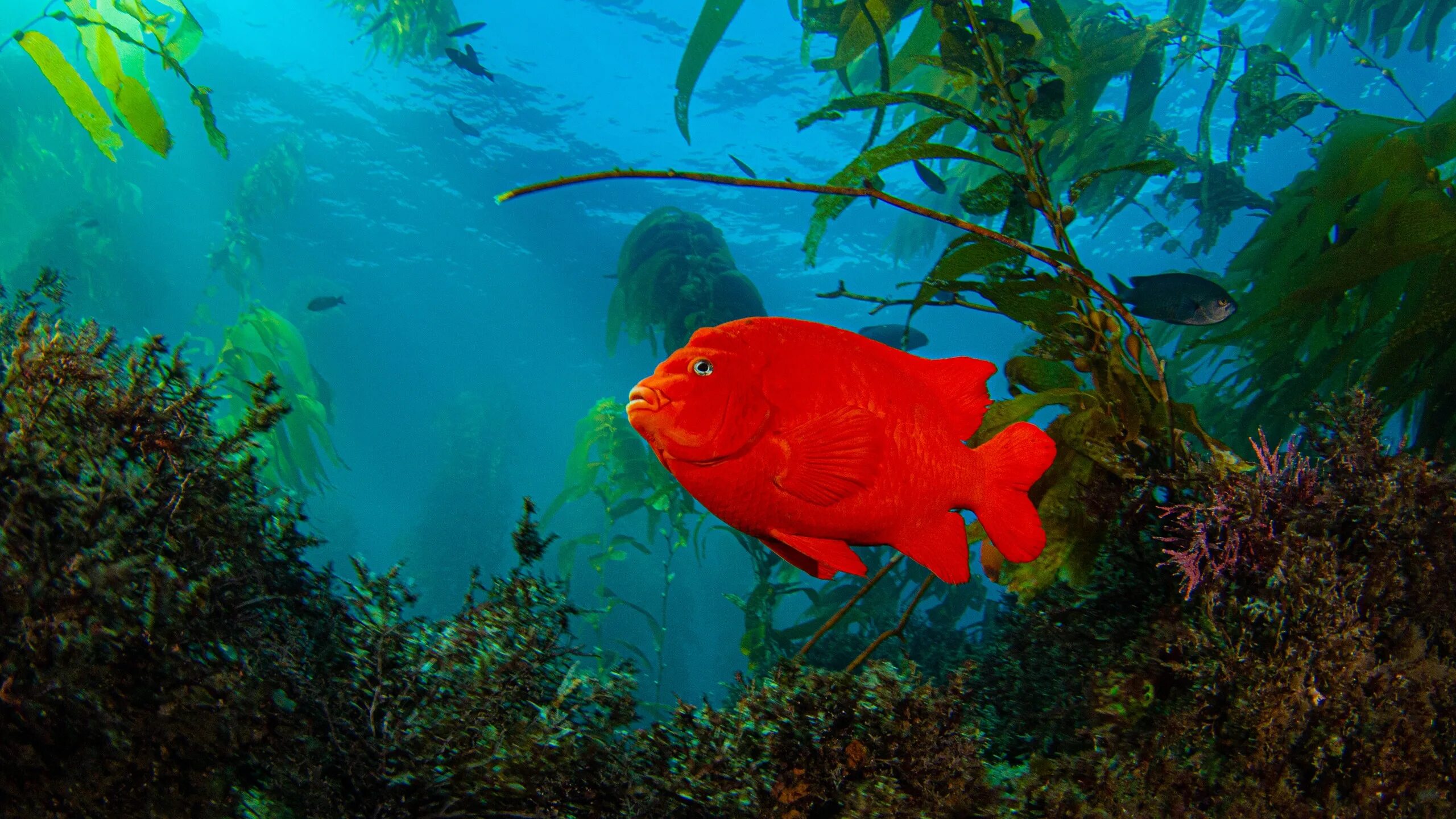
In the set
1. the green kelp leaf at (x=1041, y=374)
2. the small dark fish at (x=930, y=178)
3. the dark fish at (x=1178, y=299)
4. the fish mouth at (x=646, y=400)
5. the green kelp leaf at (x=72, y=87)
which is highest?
the green kelp leaf at (x=72, y=87)

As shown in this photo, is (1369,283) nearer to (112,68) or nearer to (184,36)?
(112,68)

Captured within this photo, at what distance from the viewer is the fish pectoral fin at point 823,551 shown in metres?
1.03

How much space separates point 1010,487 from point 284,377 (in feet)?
36.7

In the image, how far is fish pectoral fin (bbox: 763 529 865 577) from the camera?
1029 mm

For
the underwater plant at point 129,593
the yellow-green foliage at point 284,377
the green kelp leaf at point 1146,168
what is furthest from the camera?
the yellow-green foliage at point 284,377

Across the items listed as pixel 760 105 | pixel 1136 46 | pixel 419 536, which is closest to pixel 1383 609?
pixel 1136 46

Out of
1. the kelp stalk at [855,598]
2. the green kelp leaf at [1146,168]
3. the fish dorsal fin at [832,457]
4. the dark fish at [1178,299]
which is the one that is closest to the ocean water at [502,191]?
the kelp stalk at [855,598]

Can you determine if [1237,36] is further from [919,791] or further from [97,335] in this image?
[97,335]

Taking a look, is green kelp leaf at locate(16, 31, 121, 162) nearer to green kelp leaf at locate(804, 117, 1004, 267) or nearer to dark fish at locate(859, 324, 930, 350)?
green kelp leaf at locate(804, 117, 1004, 267)

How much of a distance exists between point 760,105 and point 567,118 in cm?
774

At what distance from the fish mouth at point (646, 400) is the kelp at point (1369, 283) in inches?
76.9

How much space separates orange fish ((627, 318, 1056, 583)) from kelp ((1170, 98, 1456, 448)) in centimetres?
135

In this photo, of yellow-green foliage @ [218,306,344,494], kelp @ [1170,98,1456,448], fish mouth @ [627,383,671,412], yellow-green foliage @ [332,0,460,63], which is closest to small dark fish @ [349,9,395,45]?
yellow-green foliage @ [332,0,460,63]

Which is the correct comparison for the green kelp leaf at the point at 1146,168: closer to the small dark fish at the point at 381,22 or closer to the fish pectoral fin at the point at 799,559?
the fish pectoral fin at the point at 799,559
